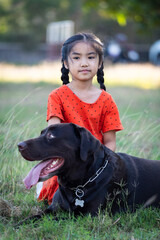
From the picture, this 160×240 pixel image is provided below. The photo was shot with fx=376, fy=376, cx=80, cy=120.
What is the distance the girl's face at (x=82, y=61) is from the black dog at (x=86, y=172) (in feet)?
2.58

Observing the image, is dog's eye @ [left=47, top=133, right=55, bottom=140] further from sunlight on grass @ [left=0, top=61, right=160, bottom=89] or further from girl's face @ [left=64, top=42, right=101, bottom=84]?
sunlight on grass @ [left=0, top=61, right=160, bottom=89]

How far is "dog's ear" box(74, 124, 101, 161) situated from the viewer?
9.75ft

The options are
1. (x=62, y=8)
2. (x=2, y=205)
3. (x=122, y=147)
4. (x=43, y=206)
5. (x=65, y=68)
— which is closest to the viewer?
(x=2, y=205)

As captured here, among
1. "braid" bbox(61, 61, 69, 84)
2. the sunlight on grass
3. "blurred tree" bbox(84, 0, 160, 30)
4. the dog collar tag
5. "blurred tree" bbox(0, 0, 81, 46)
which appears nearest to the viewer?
the dog collar tag

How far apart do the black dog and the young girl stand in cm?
42

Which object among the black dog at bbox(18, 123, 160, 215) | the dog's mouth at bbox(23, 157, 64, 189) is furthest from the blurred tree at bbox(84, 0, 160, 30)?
Result: the dog's mouth at bbox(23, 157, 64, 189)

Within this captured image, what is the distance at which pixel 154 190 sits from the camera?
3.49 metres

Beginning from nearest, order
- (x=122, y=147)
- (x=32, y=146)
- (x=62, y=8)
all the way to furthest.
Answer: (x=32, y=146) < (x=122, y=147) < (x=62, y=8)

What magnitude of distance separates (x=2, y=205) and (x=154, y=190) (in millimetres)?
1392

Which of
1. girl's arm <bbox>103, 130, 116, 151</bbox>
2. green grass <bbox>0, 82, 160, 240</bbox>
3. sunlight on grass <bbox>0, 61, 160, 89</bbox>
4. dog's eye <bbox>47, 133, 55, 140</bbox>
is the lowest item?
green grass <bbox>0, 82, 160, 240</bbox>

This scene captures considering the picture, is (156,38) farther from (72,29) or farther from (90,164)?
(90,164)

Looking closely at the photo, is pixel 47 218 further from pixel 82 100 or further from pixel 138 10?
pixel 138 10

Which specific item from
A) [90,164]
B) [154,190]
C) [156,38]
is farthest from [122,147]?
[156,38]

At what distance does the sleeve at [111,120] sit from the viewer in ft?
12.4
